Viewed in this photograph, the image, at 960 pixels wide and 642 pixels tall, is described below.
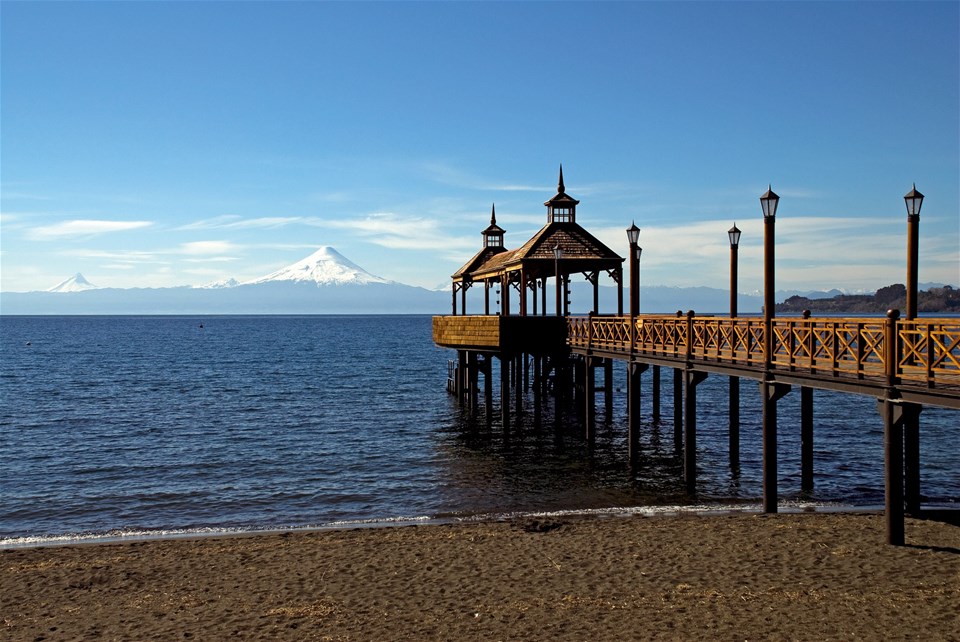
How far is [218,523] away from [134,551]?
299cm

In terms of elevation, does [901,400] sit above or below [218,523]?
above

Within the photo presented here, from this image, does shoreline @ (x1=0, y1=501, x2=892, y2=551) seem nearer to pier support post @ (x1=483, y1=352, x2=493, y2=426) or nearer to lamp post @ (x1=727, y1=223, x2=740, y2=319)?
lamp post @ (x1=727, y1=223, x2=740, y2=319)

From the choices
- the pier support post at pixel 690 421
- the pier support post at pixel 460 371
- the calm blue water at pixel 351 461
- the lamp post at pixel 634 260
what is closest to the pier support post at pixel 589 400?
the calm blue water at pixel 351 461

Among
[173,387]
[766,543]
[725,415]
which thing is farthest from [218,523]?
[173,387]

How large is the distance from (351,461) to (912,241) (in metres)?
17.0

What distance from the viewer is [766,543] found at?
13969mm

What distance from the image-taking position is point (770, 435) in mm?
16016

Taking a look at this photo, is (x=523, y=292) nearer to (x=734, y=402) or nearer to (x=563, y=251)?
(x=563, y=251)

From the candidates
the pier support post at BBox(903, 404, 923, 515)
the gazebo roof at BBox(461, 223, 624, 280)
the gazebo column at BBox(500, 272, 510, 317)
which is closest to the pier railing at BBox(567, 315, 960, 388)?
the pier support post at BBox(903, 404, 923, 515)

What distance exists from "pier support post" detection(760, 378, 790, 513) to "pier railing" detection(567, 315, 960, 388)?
0.46 metres

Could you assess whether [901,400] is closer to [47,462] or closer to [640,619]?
[640,619]

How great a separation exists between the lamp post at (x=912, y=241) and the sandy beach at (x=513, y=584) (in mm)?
4180

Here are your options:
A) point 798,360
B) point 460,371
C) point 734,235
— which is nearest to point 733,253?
point 734,235

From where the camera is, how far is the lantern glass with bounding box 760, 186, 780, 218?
51.0 feet
